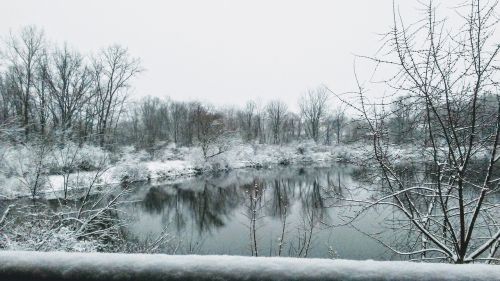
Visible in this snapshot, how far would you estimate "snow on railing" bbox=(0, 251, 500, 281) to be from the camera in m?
0.95

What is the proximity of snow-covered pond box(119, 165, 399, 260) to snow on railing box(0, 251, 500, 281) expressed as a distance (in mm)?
5481

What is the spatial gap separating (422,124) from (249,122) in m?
77.0

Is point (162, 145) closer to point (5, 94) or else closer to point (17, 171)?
point (5, 94)

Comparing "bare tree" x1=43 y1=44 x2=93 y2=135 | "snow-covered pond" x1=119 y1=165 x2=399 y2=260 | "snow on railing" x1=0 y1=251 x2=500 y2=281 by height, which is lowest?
"snow-covered pond" x1=119 y1=165 x2=399 y2=260

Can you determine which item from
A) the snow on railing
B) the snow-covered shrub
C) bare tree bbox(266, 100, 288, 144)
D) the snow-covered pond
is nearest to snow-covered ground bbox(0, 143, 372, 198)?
the snow-covered shrub

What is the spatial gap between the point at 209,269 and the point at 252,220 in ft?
22.0

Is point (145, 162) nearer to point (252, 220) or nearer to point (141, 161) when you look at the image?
point (141, 161)

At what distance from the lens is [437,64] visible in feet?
11.5

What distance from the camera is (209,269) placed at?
3.31 ft

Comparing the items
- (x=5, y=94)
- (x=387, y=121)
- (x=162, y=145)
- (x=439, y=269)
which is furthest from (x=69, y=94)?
(x=439, y=269)

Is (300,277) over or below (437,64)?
below

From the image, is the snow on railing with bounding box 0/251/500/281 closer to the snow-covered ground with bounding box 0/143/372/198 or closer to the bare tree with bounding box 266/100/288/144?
the snow-covered ground with bounding box 0/143/372/198

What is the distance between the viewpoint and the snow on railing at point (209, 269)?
0.95m

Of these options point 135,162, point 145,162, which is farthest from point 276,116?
point 135,162
